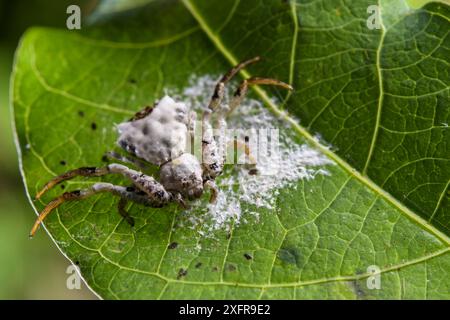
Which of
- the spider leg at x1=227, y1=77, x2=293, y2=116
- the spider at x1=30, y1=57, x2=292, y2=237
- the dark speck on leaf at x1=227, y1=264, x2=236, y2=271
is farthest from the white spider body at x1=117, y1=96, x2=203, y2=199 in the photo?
the dark speck on leaf at x1=227, y1=264, x2=236, y2=271

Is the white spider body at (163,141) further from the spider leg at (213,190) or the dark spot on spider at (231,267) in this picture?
the dark spot on spider at (231,267)

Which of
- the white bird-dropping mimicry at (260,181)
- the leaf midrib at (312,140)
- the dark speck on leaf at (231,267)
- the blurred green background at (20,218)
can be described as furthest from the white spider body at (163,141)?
the blurred green background at (20,218)

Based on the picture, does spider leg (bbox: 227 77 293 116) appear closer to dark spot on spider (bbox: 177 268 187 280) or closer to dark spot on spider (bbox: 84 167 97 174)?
dark spot on spider (bbox: 84 167 97 174)

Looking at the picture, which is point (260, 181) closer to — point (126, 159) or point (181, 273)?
point (181, 273)

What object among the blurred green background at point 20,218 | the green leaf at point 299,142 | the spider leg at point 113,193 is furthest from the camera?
the blurred green background at point 20,218

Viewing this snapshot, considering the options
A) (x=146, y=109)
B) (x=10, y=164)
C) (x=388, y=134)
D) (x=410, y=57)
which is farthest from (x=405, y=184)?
(x=10, y=164)

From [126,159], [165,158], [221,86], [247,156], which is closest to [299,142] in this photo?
[247,156]

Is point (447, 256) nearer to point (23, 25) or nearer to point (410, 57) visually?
point (410, 57)

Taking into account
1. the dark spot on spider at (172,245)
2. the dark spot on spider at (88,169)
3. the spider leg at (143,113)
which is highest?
the spider leg at (143,113)
